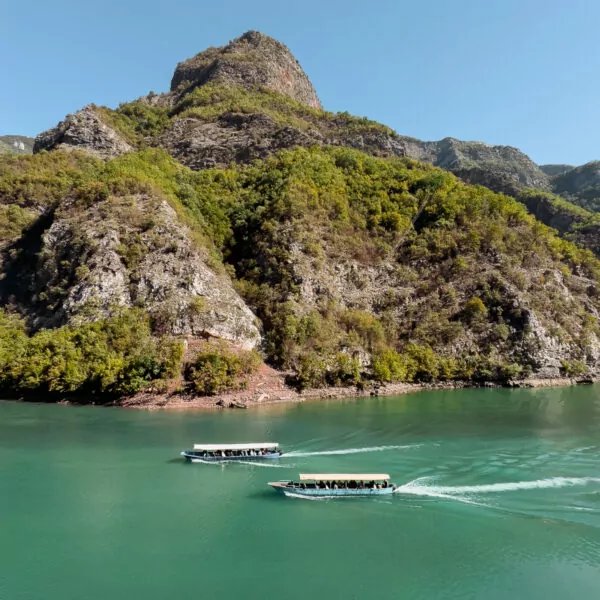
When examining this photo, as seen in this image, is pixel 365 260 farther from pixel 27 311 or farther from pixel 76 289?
pixel 27 311

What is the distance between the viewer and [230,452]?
90.1ft

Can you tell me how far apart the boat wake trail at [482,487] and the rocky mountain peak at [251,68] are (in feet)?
371

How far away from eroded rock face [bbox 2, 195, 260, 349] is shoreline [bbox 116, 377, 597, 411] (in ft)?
26.5

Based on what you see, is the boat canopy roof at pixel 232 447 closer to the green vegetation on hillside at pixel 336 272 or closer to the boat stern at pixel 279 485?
the boat stern at pixel 279 485

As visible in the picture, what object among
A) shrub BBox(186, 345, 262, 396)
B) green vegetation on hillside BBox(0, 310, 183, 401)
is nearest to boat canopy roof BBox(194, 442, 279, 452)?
shrub BBox(186, 345, 262, 396)

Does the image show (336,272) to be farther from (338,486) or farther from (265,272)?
(338,486)

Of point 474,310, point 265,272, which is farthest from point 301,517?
point 474,310

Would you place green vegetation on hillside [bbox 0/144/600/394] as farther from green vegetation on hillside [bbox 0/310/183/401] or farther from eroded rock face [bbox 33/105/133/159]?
eroded rock face [bbox 33/105/133/159]

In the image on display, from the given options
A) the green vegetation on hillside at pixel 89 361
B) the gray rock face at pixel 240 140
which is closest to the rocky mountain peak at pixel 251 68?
the gray rock face at pixel 240 140

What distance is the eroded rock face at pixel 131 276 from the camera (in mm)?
49969

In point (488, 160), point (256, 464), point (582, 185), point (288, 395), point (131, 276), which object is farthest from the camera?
point (488, 160)

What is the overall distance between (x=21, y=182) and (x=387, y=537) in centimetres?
8281

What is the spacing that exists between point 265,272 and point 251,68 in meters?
81.1

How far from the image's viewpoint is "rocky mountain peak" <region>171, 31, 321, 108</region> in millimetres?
116188
